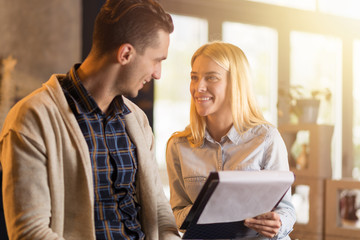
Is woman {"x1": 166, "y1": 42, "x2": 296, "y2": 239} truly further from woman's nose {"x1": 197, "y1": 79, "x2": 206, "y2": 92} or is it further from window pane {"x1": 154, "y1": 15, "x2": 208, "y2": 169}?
window pane {"x1": 154, "y1": 15, "x2": 208, "y2": 169}

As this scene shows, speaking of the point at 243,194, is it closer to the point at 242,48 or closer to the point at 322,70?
the point at 242,48

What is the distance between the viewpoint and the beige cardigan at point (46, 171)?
4.07ft

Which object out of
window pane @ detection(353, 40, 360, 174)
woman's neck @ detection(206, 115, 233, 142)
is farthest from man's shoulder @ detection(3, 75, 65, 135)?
window pane @ detection(353, 40, 360, 174)

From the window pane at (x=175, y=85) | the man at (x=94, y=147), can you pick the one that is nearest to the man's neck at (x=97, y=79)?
the man at (x=94, y=147)

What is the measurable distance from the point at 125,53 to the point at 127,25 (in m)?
0.08

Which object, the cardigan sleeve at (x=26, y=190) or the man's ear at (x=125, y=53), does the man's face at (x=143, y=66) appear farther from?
the cardigan sleeve at (x=26, y=190)

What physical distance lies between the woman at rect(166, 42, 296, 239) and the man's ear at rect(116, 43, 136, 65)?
0.58 m

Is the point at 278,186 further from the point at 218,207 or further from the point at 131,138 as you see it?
the point at 131,138

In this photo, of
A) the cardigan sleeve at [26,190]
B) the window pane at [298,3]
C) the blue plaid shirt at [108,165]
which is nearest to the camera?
the cardigan sleeve at [26,190]

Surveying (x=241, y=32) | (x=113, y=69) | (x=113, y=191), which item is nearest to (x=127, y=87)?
(x=113, y=69)

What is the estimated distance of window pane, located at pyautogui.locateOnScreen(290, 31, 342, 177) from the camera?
240 inches

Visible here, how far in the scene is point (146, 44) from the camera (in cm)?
142

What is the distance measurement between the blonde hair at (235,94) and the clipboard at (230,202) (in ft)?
1.47

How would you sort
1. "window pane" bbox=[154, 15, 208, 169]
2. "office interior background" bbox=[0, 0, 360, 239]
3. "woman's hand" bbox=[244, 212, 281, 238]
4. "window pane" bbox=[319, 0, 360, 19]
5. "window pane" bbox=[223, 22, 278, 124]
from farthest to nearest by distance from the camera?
"window pane" bbox=[319, 0, 360, 19], "window pane" bbox=[223, 22, 278, 124], "window pane" bbox=[154, 15, 208, 169], "office interior background" bbox=[0, 0, 360, 239], "woman's hand" bbox=[244, 212, 281, 238]
